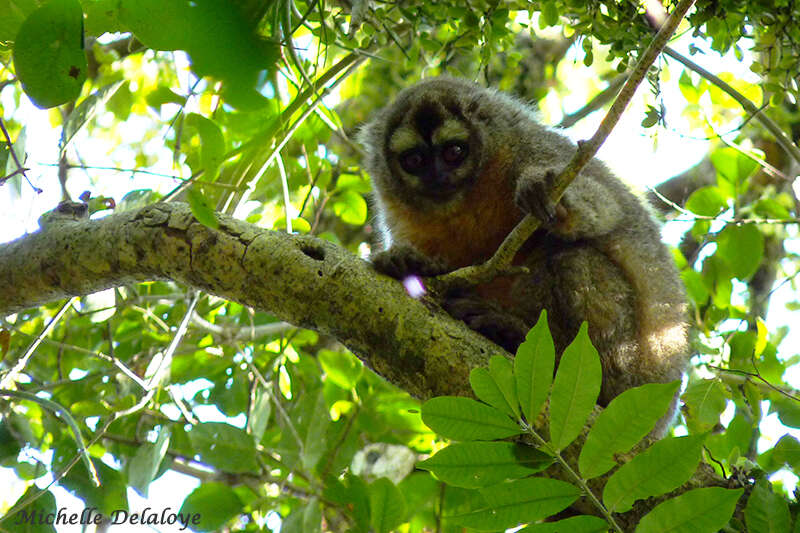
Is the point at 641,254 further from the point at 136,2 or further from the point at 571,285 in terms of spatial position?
the point at 136,2

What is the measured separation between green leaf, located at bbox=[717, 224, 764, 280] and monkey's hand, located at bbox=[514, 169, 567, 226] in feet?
4.54

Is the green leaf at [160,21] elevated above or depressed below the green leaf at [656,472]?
above

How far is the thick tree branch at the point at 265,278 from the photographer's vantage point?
2848 mm

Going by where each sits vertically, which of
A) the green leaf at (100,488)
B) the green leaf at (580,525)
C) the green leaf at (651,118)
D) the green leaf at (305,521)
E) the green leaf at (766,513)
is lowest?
the green leaf at (766,513)

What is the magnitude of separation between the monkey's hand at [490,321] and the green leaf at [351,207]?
176 cm

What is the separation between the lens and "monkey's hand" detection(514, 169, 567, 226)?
3.38 meters

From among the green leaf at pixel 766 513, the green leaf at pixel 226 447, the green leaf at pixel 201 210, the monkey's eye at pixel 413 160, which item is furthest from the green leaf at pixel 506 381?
the monkey's eye at pixel 413 160

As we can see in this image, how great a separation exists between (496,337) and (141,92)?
4.34 metres

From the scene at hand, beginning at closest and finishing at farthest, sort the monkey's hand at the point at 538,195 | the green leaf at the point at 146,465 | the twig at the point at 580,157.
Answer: the twig at the point at 580,157 → the monkey's hand at the point at 538,195 → the green leaf at the point at 146,465

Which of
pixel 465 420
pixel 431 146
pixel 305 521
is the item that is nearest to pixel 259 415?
pixel 305 521

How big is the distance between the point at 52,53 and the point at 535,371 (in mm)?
1779

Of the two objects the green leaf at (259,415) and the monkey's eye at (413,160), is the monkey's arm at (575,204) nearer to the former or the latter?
the monkey's eye at (413,160)

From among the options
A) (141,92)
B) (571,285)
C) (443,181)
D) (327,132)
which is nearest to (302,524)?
(571,285)

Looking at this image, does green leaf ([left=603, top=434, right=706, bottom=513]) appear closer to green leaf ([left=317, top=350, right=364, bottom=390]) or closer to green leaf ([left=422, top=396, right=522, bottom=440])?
green leaf ([left=422, top=396, right=522, bottom=440])
